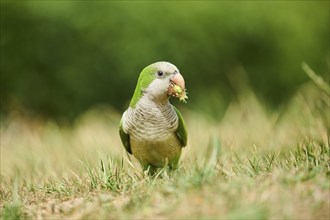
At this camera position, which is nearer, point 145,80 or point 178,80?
point 178,80

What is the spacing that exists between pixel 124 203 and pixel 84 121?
5102mm

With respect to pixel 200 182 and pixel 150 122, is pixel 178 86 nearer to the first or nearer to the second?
pixel 150 122

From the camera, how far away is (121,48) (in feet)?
30.6

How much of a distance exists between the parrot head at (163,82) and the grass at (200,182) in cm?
48

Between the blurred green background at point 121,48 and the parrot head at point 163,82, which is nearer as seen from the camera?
the parrot head at point 163,82

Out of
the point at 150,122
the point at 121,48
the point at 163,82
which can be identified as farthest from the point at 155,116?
the point at 121,48

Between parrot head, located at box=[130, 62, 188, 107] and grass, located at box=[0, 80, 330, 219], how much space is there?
48cm

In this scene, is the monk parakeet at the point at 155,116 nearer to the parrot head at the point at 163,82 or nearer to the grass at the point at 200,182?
the parrot head at the point at 163,82

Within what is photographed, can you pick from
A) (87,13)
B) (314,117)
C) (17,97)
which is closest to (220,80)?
(87,13)

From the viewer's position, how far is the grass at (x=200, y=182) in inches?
125

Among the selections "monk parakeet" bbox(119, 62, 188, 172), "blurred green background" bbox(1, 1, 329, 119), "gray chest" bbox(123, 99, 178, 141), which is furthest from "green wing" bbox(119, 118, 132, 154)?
"blurred green background" bbox(1, 1, 329, 119)

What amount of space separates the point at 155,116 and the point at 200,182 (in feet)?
3.45

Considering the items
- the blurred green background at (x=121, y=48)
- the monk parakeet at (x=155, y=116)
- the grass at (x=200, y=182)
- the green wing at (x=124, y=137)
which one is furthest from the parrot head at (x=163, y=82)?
the blurred green background at (x=121, y=48)

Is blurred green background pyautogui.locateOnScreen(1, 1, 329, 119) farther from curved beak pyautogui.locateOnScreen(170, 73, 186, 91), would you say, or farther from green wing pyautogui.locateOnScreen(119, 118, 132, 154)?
curved beak pyautogui.locateOnScreen(170, 73, 186, 91)
